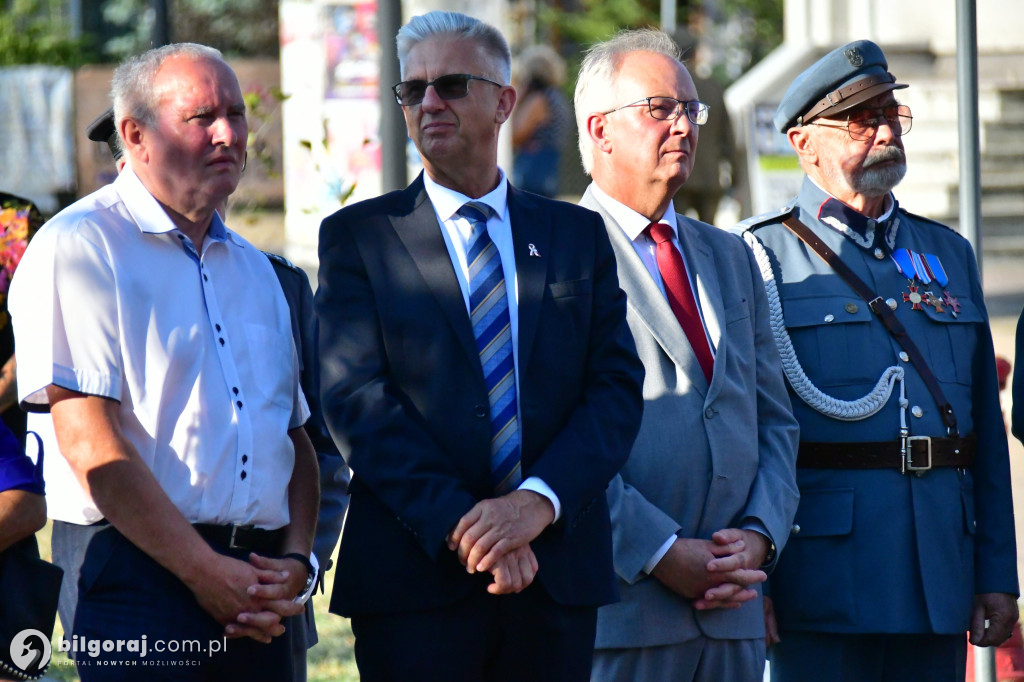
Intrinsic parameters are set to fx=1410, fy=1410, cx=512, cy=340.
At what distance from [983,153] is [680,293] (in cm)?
1018

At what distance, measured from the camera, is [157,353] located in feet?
9.89

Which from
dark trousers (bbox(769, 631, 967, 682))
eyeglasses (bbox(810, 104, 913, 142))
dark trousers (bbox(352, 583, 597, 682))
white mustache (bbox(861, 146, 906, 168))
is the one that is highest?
eyeglasses (bbox(810, 104, 913, 142))

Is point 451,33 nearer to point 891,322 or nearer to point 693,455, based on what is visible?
point 693,455

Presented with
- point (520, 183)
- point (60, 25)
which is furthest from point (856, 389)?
point (60, 25)

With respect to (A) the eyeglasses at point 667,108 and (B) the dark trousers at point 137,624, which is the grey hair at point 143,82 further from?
(A) the eyeglasses at point 667,108

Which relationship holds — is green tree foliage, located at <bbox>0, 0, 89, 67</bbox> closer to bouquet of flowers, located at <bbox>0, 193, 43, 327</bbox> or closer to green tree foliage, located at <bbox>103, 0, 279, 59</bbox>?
green tree foliage, located at <bbox>103, 0, 279, 59</bbox>

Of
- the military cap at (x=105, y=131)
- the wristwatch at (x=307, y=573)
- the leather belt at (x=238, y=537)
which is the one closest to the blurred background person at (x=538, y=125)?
the military cap at (x=105, y=131)

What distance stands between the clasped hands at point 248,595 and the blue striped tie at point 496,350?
0.53m

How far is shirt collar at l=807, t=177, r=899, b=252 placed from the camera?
4047 millimetres

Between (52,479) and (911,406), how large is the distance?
2.24 metres

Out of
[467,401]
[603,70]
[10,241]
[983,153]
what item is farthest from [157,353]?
[983,153]

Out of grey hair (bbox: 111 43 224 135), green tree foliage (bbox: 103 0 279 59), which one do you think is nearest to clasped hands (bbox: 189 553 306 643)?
grey hair (bbox: 111 43 224 135)

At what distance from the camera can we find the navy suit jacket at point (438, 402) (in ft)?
9.73

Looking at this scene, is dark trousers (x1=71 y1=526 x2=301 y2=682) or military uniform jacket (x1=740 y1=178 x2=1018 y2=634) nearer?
dark trousers (x1=71 y1=526 x2=301 y2=682)
